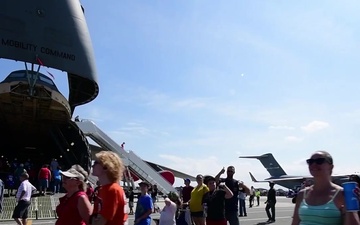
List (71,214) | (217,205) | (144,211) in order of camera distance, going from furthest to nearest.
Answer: (217,205) < (144,211) < (71,214)

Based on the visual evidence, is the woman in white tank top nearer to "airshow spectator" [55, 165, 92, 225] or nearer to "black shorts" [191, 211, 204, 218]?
"airshow spectator" [55, 165, 92, 225]

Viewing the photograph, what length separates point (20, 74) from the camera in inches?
791

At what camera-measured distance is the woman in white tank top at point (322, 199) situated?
2871 mm

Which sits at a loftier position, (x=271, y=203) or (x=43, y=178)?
(x=43, y=178)

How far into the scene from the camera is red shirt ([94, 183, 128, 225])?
325 centimetres

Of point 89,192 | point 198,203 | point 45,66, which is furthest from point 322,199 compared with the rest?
point 45,66

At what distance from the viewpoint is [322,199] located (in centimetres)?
298

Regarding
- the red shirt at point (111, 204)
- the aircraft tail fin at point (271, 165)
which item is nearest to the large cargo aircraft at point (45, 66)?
the red shirt at point (111, 204)

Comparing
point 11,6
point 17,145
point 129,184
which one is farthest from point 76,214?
point 17,145

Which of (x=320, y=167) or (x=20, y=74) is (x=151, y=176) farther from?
(x=320, y=167)

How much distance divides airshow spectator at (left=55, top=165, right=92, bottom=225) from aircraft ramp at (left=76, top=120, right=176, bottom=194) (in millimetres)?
23151

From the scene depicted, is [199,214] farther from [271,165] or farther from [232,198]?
[271,165]

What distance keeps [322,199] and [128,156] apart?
998 inches

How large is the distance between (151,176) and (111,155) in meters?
23.8
